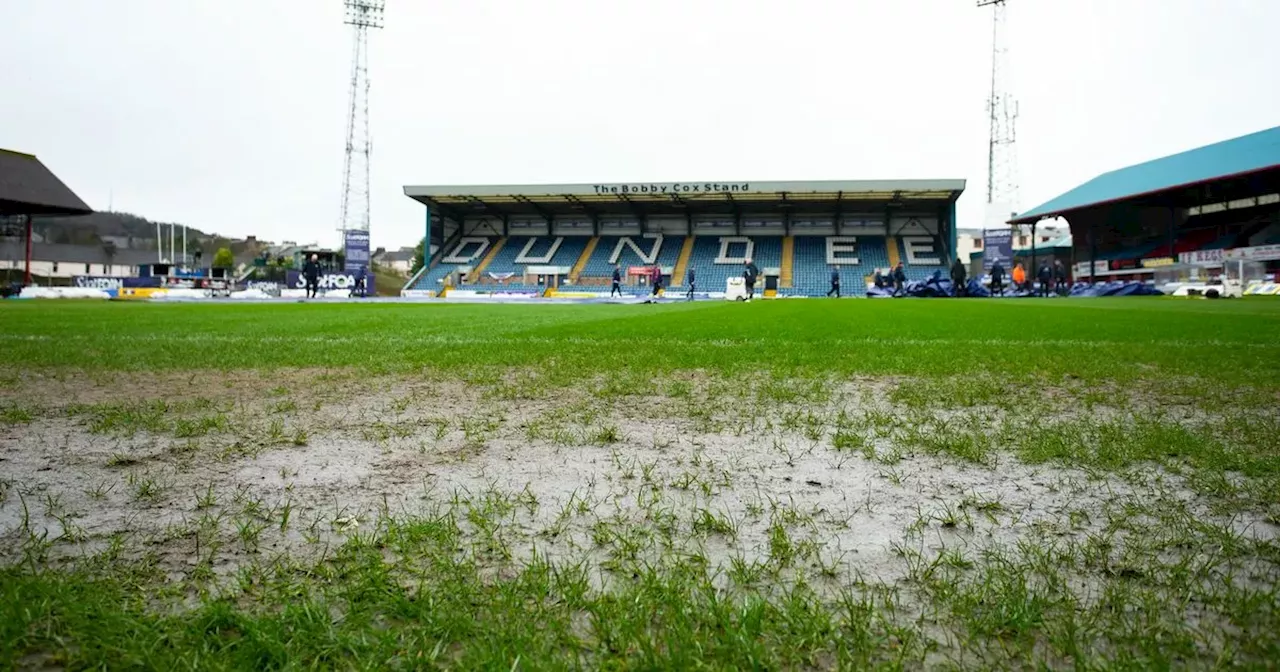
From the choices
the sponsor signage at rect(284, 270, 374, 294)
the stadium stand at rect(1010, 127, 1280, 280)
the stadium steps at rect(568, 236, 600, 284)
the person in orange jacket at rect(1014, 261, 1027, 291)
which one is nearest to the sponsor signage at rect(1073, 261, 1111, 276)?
the stadium stand at rect(1010, 127, 1280, 280)

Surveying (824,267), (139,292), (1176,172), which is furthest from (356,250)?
(1176,172)

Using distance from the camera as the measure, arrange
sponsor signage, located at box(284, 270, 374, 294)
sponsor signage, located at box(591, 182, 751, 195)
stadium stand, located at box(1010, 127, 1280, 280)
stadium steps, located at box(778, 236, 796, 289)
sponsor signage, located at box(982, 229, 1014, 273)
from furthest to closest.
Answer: stadium steps, located at box(778, 236, 796, 289) < sponsor signage, located at box(284, 270, 374, 294) < sponsor signage, located at box(591, 182, 751, 195) < sponsor signage, located at box(982, 229, 1014, 273) < stadium stand, located at box(1010, 127, 1280, 280)

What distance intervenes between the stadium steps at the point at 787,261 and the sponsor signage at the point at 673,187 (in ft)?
17.8

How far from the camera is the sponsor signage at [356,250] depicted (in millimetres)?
37188

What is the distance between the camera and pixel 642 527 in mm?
1573

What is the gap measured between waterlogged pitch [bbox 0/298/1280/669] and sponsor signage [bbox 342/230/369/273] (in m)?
36.4

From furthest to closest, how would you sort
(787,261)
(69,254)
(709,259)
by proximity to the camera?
(69,254)
(709,259)
(787,261)

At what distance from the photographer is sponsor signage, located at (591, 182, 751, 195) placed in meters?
37.1

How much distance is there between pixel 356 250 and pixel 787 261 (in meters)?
25.9

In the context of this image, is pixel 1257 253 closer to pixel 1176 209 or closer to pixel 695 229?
pixel 1176 209

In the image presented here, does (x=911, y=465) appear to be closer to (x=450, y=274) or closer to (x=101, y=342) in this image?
(x=101, y=342)

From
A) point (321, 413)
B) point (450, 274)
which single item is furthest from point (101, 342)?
point (450, 274)

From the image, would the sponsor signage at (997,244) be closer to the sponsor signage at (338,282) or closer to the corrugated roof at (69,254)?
the sponsor signage at (338,282)

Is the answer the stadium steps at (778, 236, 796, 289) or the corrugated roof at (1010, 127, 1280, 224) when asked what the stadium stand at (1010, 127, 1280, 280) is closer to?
the corrugated roof at (1010, 127, 1280, 224)
